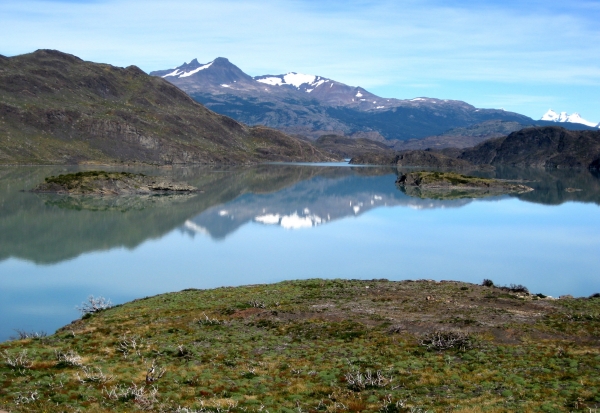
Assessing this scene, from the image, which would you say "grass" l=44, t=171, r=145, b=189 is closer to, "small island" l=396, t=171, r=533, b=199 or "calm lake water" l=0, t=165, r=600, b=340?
"calm lake water" l=0, t=165, r=600, b=340

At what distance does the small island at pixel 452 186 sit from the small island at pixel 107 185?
72.6m

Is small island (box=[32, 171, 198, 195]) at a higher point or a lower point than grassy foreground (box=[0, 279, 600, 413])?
higher

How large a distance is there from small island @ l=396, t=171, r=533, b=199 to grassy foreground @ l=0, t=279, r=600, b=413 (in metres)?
135

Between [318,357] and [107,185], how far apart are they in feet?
386

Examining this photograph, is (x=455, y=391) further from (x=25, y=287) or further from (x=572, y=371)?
(x=25, y=287)

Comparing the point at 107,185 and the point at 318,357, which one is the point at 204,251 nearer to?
the point at 318,357

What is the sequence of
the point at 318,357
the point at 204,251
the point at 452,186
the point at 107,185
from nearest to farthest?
the point at 318,357
the point at 204,251
the point at 107,185
the point at 452,186

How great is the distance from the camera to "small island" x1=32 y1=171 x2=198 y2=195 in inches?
5084

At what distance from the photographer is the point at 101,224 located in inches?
3425

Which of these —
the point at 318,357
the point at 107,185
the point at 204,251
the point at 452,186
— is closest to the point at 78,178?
the point at 107,185

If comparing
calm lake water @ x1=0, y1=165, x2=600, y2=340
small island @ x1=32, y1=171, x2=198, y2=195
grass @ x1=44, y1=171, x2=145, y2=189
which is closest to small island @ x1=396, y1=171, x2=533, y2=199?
calm lake water @ x1=0, y1=165, x2=600, y2=340

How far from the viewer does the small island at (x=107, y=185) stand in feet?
424

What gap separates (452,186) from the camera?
187000 millimetres

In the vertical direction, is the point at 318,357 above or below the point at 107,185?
below
